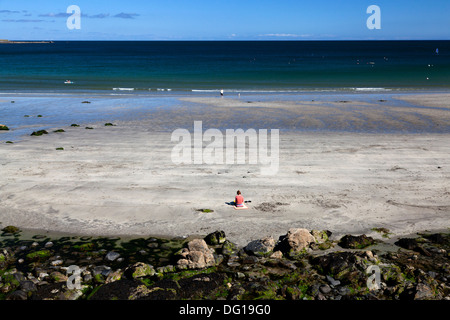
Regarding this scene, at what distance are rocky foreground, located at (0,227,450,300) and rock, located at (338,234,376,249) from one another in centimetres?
4

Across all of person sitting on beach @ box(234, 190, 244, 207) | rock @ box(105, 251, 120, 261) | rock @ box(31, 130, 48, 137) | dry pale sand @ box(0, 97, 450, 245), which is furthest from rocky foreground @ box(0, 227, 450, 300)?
rock @ box(31, 130, 48, 137)

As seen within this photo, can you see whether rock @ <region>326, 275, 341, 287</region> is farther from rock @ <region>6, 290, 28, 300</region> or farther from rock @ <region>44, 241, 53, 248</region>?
rock @ <region>44, 241, 53, 248</region>

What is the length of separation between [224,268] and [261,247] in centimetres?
173

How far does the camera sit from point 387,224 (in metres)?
17.4

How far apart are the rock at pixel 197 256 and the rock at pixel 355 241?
509 cm

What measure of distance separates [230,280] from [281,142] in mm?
19053

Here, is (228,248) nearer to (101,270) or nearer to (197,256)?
(197,256)

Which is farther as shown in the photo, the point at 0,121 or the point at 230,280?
the point at 0,121

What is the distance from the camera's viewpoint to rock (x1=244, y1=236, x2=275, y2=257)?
49.0 feet

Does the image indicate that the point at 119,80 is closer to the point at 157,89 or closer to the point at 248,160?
the point at 157,89

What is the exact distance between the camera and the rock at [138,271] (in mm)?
13273

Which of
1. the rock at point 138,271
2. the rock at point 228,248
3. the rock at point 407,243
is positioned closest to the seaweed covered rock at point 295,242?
the rock at point 228,248
